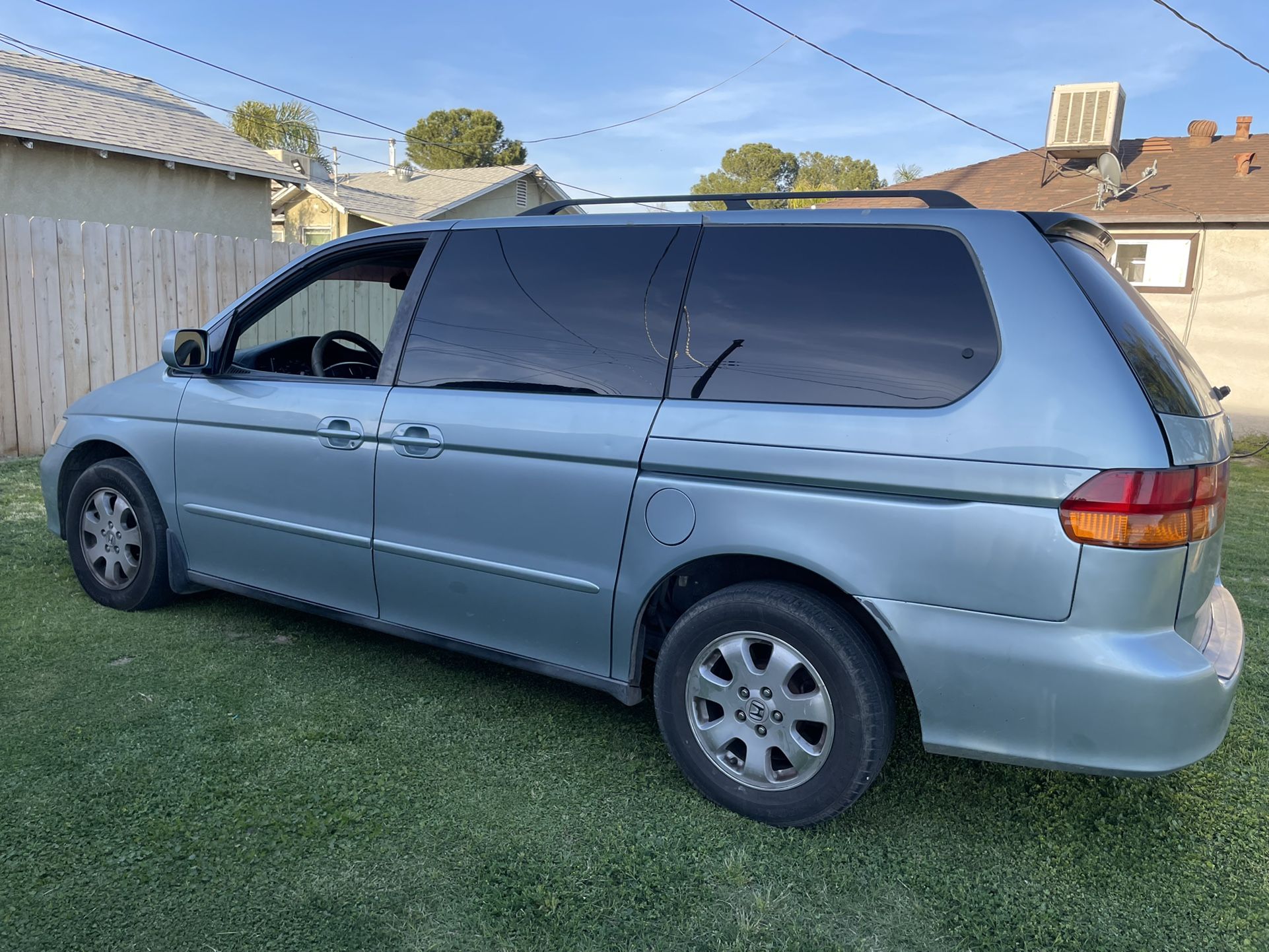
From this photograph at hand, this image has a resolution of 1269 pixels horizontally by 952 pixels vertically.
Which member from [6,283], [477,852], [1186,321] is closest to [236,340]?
[477,852]

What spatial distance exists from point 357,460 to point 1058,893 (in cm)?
263

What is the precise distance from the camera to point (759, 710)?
2.68 metres

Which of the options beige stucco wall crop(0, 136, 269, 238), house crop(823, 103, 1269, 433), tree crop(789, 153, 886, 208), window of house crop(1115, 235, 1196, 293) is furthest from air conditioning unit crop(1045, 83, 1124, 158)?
tree crop(789, 153, 886, 208)

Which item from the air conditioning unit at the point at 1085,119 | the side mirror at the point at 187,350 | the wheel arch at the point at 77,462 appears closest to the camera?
the side mirror at the point at 187,350

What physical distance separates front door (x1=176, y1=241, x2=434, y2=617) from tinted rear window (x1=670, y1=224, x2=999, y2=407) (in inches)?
50.4

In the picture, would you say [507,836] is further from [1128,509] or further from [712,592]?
[1128,509]

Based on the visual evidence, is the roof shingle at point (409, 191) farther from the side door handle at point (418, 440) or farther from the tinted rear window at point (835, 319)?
the tinted rear window at point (835, 319)

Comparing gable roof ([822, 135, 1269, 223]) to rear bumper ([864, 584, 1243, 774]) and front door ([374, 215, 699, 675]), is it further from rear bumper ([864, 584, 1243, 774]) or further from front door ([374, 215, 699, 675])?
rear bumper ([864, 584, 1243, 774])

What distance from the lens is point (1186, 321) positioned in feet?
43.5

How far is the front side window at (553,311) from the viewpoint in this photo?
2.94m

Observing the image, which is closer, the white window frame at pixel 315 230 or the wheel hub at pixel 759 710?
the wheel hub at pixel 759 710

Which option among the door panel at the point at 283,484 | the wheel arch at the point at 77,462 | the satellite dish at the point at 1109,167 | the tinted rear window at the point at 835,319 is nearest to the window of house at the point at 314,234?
the satellite dish at the point at 1109,167

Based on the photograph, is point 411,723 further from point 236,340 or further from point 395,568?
point 236,340

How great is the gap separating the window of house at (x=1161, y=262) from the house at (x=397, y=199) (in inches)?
637
